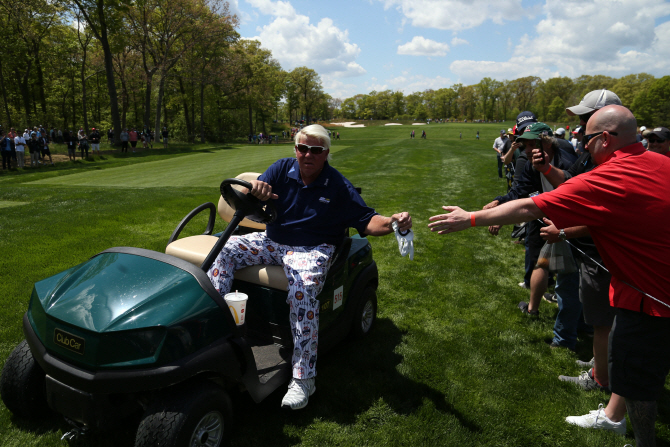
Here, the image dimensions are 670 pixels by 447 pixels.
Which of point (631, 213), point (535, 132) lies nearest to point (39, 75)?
point (535, 132)

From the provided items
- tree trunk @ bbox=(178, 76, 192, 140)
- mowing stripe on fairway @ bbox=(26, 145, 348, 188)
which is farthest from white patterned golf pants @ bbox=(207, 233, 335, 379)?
tree trunk @ bbox=(178, 76, 192, 140)

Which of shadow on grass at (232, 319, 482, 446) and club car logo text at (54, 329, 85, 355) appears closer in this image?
club car logo text at (54, 329, 85, 355)

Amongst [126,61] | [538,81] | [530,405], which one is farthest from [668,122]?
[530,405]

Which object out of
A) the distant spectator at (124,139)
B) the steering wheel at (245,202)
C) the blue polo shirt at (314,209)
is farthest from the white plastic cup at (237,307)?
the distant spectator at (124,139)

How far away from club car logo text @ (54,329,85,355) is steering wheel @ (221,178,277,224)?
1149 mm

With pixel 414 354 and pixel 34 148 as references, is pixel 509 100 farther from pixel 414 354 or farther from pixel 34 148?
pixel 414 354

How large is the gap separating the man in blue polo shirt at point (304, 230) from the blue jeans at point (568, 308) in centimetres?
178

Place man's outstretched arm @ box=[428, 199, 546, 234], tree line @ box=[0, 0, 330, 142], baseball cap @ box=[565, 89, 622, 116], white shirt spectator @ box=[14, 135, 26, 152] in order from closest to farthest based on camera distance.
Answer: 1. man's outstretched arm @ box=[428, 199, 546, 234]
2. baseball cap @ box=[565, 89, 622, 116]
3. white shirt spectator @ box=[14, 135, 26, 152]
4. tree line @ box=[0, 0, 330, 142]

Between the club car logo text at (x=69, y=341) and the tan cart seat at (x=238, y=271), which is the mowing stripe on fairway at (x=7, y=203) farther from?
the club car logo text at (x=69, y=341)

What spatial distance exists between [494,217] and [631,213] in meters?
0.61

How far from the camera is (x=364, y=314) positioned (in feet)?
12.2

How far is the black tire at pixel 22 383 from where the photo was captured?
236cm

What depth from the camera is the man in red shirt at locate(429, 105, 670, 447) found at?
193cm

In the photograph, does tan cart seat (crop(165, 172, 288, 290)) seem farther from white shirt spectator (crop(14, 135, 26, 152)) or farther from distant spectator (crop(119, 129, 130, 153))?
distant spectator (crop(119, 129, 130, 153))
